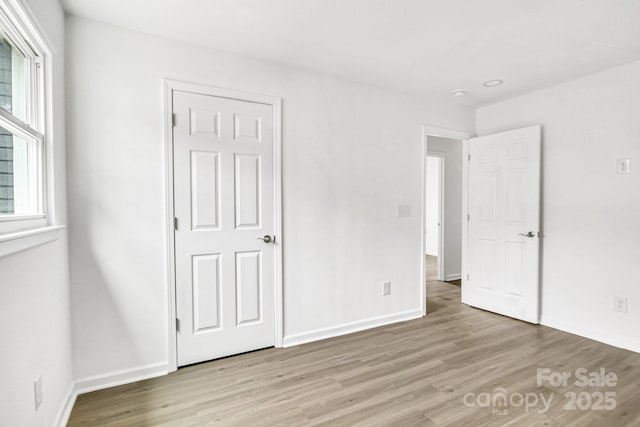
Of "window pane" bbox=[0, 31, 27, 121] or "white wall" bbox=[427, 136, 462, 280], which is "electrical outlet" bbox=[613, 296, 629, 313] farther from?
"window pane" bbox=[0, 31, 27, 121]

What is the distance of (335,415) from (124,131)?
2.35m

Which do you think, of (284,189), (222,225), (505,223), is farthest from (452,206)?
(222,225)

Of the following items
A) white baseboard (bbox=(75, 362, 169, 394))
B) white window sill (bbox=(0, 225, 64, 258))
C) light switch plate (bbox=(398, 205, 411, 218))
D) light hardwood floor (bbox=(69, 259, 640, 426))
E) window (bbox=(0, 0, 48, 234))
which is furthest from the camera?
light switch plate (bbox=(398, 205, 411, 218))

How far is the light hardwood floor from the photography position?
74.5 inches

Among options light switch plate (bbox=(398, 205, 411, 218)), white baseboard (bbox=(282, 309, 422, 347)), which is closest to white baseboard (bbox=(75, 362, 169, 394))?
white baseboard (bbox=(282, 309, 422, 347))

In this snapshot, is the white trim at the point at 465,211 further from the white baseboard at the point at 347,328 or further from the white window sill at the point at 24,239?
the white window sill at the point at 24,239

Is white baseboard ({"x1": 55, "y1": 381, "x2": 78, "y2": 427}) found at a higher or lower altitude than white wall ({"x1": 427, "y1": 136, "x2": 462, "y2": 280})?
lower

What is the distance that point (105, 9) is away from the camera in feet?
6.67

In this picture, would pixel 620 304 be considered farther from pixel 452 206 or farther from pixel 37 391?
pixel 37 391

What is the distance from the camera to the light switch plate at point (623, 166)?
2.80 metres

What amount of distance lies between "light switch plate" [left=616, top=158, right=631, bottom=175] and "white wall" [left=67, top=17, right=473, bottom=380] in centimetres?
156

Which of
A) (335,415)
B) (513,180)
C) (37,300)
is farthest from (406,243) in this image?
(37,300)

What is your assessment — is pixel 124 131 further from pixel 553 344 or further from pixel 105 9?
pixel 553 344

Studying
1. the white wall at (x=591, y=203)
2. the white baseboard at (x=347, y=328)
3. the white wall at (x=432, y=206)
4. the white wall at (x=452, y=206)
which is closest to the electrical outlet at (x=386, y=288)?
the white baseboard at (x=347, y=328)
